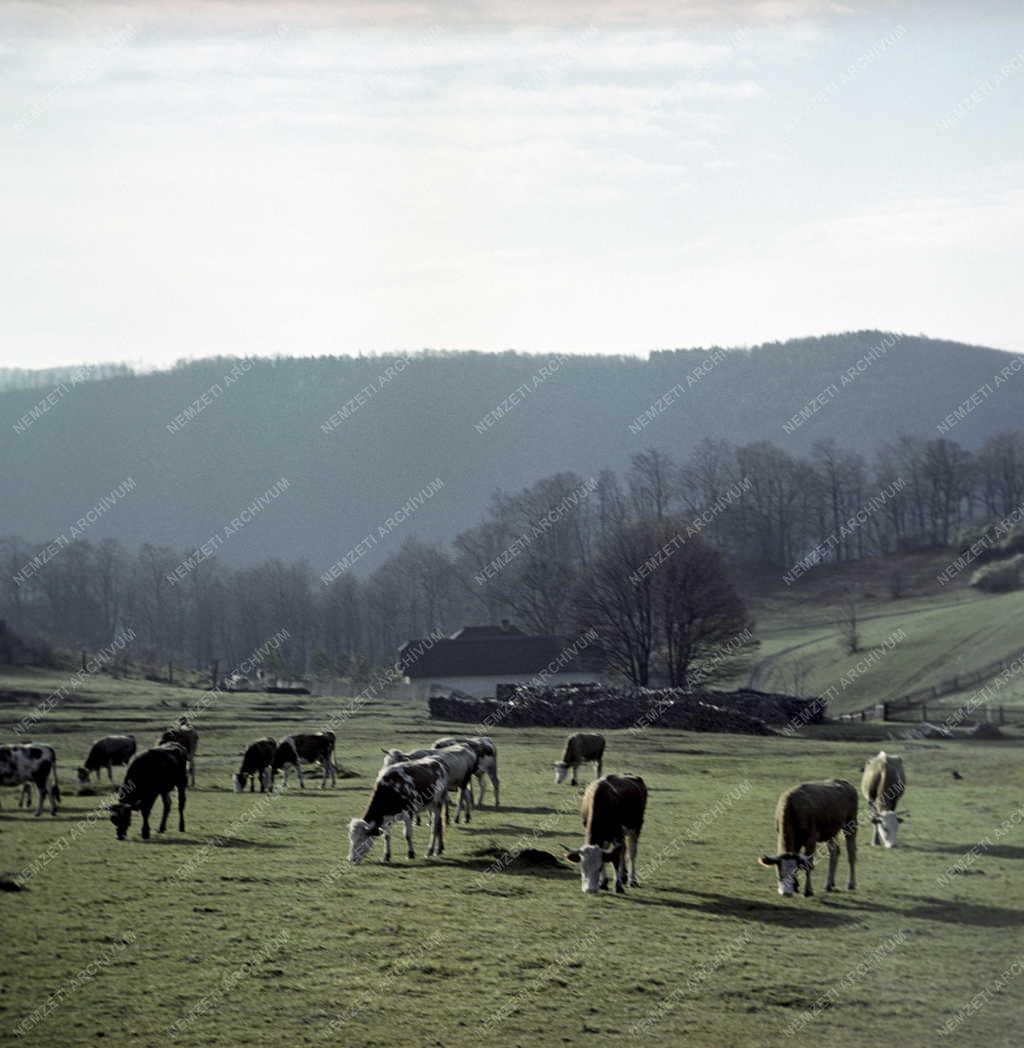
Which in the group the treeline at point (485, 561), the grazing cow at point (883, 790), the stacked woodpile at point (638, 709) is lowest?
the stacked woodpile at point (638, 709)

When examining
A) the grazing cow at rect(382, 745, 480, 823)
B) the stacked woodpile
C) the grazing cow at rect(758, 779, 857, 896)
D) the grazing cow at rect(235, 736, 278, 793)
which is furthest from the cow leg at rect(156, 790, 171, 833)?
the stacked woodpile

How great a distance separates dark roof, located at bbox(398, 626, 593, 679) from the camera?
106812mm

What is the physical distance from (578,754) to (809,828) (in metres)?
18.6

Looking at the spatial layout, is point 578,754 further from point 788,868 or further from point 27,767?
point 788,868

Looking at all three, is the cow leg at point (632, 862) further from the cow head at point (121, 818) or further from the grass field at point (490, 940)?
the cow head at point (121, 818)

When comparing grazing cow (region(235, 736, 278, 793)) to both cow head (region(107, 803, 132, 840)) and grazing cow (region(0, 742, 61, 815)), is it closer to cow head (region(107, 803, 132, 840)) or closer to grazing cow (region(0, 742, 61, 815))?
grazing cow (region(0, 742, 61, 815))

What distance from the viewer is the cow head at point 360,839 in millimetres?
23562

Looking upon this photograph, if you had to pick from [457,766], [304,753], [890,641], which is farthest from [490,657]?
[457,766]

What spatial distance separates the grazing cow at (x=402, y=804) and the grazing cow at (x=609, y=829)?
3.57 m

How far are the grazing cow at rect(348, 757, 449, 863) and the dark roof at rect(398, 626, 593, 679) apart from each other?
262 ft

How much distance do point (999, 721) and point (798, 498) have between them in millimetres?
125634

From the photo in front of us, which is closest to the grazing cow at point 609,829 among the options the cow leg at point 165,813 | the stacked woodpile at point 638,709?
the cow leg at point 165,813

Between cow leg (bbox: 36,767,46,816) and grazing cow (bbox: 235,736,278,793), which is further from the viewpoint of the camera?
grazing cow (bbox: 235,736,278,793)

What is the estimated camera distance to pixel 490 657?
108125 millimetres
